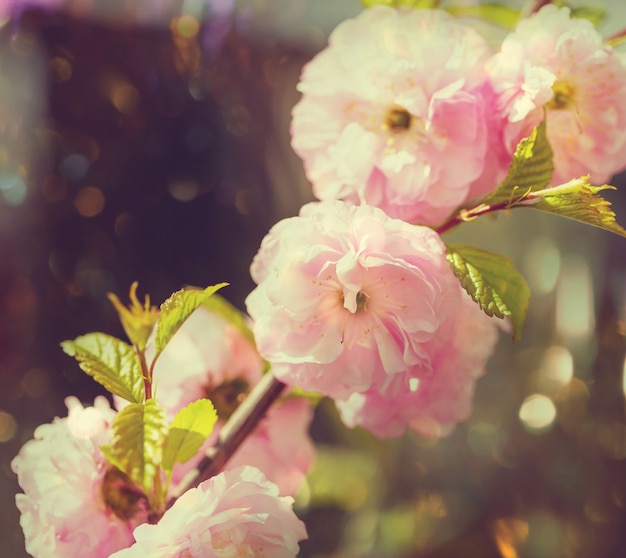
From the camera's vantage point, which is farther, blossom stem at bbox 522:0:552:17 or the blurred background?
the blurred background

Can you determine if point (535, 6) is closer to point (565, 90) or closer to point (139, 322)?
point (565, 90)

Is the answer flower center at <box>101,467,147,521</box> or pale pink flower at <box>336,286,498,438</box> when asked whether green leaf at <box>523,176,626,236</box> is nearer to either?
pale pink flower at <box>336,286,498,438</box>

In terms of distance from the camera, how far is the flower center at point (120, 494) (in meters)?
0.23

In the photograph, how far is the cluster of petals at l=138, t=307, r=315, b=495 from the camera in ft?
0.88

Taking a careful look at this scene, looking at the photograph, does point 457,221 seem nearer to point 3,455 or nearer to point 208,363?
point 208,363

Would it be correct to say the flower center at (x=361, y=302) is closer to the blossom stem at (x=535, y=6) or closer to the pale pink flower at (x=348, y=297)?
the pale pink flower at (x=348, y=297)

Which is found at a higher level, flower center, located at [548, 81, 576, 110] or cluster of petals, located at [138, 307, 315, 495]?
flower center, located at [548, 81, 576, 110]

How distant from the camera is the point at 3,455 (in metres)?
0.33

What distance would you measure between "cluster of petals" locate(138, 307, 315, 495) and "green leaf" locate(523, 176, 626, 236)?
146 mm

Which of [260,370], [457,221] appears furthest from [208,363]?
[457,221]

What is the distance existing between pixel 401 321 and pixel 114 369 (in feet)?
0.33

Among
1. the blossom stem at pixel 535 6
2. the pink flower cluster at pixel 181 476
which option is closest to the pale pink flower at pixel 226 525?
the pink flower cluster at pixel 181 476

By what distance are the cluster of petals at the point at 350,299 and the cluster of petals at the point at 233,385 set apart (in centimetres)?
7

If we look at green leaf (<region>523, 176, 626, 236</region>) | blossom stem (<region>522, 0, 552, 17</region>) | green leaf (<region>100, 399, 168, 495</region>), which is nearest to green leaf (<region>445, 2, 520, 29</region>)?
blossom stem (<region>522, 0, 552, 17</region>)
